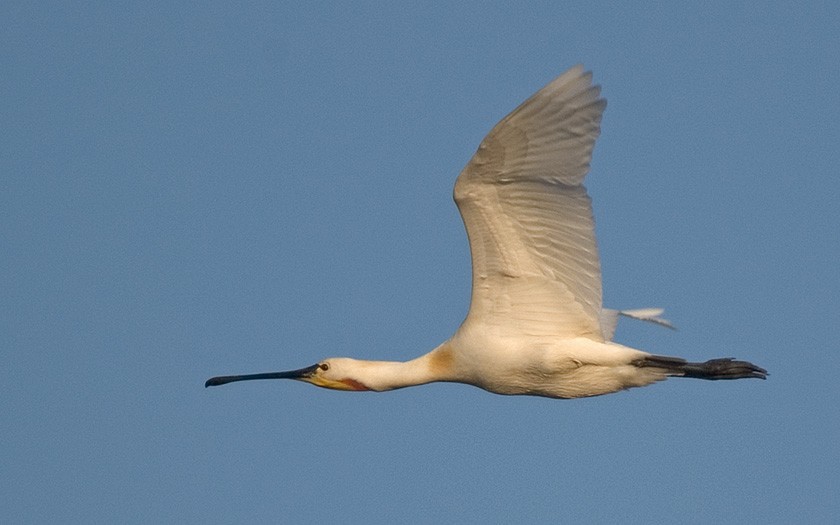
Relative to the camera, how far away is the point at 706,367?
14648 mm

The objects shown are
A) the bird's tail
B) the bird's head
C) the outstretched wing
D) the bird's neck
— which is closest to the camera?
the outstretched wing

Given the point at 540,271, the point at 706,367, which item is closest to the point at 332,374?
Answer: the point at 540,271

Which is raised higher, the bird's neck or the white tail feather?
the white tail feather

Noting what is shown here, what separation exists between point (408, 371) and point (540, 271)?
2173mm

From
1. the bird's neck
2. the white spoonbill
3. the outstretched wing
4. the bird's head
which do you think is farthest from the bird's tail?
the bird's head

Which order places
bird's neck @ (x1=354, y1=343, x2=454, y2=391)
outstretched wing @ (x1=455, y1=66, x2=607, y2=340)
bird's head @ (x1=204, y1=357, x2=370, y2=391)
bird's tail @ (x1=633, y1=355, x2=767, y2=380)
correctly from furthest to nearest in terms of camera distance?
bird's head @ (x1=204, y1=357, x2=370, y2=391)
bird's neck @ (x1=354, y1=343, x2=454, y2=391)
bird's tail @ (x1=633, y1=355, x2=767, y2=380)
outstretched wing @ (x1=455, y1=66, x2=607, y2=340)

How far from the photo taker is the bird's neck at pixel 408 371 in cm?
1540

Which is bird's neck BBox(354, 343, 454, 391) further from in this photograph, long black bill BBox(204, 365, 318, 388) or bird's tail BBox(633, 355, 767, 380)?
bird's tail BBox(633, 355, 767, 380)

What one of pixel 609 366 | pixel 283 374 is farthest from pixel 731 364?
pixel 283 374

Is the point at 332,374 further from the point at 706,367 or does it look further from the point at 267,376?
the point at 706,367

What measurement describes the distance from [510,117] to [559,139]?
530 mm

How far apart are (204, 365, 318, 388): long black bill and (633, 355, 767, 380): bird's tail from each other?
14.1ft

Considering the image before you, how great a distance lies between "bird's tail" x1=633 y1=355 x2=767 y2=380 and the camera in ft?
46.7

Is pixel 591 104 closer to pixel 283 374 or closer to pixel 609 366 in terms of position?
pixel 609 366
